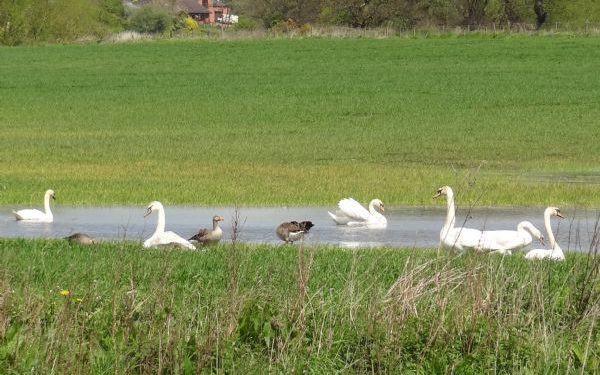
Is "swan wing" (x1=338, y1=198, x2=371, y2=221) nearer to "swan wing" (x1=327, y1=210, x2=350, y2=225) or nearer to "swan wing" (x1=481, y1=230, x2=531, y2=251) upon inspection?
"swan wing" (x1=327, y1=210, x2=350, y2=225)

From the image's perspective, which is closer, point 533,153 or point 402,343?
point 402,343

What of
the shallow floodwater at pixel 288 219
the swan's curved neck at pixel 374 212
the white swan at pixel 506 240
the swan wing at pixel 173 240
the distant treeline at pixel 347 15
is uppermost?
the white swan at pixel 506 240

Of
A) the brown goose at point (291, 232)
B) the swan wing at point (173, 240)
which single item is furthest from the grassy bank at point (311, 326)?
the brown goose at point (291, 232)

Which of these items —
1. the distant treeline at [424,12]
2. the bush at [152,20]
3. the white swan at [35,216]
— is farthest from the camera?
the bush at [152,20]

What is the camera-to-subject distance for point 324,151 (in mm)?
29266

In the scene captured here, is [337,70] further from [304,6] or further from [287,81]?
[304,6]

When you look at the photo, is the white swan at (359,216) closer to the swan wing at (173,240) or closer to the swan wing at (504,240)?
the swan wing at (504,240)

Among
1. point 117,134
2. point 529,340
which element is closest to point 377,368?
point 529,340

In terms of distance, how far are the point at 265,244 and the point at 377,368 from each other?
5.79 meters

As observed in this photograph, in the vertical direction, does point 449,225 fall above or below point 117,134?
above

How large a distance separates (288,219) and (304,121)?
19.1m

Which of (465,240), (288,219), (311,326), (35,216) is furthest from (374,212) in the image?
(311,326)

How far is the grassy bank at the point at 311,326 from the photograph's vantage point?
931 cm

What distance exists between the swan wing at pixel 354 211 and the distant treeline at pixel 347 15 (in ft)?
197
